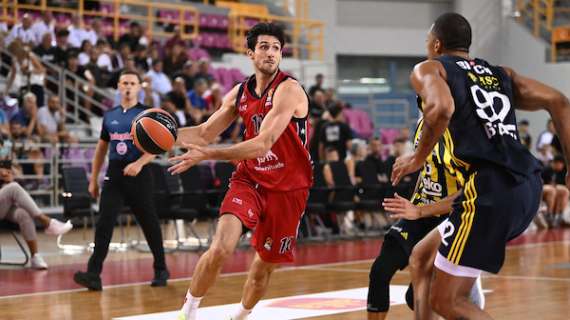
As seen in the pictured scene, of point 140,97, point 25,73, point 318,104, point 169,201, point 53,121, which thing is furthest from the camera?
point 318,104

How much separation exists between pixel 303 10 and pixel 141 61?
8.56 meters

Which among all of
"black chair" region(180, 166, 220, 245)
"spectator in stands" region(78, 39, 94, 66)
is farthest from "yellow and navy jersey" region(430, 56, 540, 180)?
"spectator in stands" region(78, 39, 94, 66)

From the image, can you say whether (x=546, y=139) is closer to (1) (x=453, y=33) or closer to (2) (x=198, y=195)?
(2) (x=198, y=195)

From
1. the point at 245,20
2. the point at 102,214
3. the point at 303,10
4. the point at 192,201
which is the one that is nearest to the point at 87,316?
the point at 102,214

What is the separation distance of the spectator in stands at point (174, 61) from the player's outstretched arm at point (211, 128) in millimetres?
12452

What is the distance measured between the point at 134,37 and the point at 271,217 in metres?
13.1

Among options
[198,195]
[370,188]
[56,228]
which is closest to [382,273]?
[56,228]

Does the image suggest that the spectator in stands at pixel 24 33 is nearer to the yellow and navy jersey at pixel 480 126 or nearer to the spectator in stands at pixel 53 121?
the spectator in stands at pixel 53 121

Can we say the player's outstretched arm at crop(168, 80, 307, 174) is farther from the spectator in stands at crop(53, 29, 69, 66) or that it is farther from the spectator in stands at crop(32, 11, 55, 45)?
the spectator in stands at crop(32, 11, 55, 45)

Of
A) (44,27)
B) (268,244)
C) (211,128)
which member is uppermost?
(211,128)

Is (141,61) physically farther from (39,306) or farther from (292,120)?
(292,120)

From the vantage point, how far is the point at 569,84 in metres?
24.4

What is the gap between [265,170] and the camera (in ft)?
21.4

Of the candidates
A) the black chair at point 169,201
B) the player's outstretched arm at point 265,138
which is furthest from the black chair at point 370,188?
the player's outstretched arm at point 265,138
